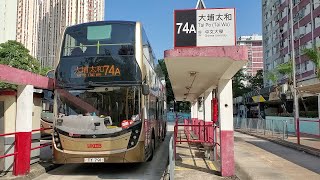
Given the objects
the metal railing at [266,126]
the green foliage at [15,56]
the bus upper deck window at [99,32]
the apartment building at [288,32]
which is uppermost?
the apartment building at [288,32]

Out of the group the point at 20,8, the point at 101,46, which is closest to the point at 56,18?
the point at 20,8

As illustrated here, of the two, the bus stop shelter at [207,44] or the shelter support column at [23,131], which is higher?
the bus stop shelter at [207,44]

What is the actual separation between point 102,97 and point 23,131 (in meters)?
2.18

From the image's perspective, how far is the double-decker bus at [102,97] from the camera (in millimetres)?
9664

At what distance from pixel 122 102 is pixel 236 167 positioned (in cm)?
378

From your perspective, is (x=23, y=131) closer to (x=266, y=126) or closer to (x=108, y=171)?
(x=108, y=171)

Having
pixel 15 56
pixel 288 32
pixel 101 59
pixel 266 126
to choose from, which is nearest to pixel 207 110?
pixel 101 59

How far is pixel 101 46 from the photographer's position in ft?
33.5

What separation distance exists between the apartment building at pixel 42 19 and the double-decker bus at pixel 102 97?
52494 millimetres

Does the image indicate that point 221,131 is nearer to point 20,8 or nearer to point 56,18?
point 56,18

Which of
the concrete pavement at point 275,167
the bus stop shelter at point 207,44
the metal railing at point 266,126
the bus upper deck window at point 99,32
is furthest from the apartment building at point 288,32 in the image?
the bus stop shelter at point 207,44

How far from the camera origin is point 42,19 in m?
76.2

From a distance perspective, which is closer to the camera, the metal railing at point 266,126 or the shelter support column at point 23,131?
the shelter support column at point 23,131

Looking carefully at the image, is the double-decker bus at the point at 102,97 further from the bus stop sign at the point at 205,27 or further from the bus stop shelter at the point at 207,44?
the bus stop sign at the point at 205,27
